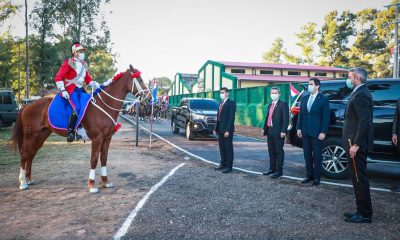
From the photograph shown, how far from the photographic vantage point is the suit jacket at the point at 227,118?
797cm

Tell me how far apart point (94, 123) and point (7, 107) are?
1576 centimetres

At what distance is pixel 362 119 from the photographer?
4391 mm

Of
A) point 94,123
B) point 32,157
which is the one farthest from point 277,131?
point 32,157

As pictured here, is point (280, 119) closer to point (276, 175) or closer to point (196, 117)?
point (276, 175)

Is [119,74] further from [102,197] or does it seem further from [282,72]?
[282,72]

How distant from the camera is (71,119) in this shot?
20.2ft

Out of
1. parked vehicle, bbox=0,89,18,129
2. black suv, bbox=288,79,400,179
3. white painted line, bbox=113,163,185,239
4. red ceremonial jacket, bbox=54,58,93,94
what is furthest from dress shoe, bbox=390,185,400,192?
parked vehicle, bbox=0,89,18,129

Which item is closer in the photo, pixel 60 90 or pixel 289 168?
pixel 60 90

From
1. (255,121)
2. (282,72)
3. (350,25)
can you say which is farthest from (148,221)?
(350,25)

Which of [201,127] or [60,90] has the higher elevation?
[60,90]

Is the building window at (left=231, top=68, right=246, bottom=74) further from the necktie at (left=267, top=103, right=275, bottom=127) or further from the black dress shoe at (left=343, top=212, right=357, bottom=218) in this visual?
the black dress shoe at (left=343, top=212, right=357, bottom=218)

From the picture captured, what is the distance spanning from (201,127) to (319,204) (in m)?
9.36

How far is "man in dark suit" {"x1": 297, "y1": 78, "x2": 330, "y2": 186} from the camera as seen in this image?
6.47 metres

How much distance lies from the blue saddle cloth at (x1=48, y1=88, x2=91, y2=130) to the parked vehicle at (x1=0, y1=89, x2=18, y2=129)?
49.5 feet
